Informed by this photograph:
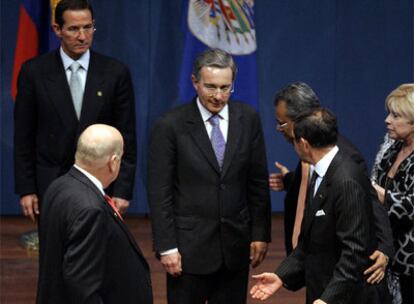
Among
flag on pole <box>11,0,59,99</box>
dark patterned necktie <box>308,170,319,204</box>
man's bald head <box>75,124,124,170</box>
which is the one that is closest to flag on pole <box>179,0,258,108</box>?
flag on pole <box>11,0,59,99</box>

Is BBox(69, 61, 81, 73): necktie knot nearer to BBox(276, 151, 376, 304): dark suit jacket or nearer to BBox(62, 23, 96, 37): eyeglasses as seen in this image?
BBox(62, 23, 96, 37): eyeglasses

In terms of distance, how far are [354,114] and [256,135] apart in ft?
14.3

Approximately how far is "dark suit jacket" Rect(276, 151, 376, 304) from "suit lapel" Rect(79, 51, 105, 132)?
50.9 inches

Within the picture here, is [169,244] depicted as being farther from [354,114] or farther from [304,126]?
[354,114]

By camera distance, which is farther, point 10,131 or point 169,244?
point 10,131

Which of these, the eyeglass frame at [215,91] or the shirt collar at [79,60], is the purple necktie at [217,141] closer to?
the eyeglass frame at [215,91]

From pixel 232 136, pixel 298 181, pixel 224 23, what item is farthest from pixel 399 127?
pixel 224 23

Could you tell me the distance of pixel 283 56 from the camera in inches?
308

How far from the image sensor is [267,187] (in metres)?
3.81

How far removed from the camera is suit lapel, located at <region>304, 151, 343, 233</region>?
3119 millimetres

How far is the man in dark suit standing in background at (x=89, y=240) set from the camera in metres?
2.83

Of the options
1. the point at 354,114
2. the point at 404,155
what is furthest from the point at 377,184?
the point at 354,114

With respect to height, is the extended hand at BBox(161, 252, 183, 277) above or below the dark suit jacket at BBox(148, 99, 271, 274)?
below

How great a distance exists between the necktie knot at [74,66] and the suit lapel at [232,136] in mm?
831
